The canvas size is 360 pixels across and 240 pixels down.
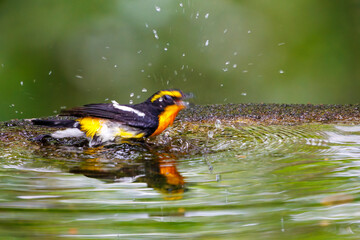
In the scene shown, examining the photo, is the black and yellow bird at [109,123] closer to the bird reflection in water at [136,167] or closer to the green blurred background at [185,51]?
the bird reflection in water at [136,167]

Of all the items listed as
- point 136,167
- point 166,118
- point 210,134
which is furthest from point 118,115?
point 136,167

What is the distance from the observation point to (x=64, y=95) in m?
6.80

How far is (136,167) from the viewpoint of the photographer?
86.0 inches

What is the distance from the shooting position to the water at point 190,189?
45.2 inches

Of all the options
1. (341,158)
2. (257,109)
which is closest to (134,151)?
(341,158)

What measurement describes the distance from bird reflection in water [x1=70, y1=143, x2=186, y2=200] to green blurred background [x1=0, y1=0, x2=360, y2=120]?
13.3 feet

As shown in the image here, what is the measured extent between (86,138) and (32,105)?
3.70 metres

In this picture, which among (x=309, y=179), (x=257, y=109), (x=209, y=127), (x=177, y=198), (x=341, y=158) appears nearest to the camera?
(x=177, y=198)

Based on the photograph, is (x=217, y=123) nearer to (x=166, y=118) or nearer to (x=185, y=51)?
(x=166, y=118)

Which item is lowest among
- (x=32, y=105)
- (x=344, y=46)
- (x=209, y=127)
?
(x=209, y=127)

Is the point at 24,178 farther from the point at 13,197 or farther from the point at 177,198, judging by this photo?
the point at 177,198

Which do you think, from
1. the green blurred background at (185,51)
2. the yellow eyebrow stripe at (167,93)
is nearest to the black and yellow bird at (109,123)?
the yellow eyebrow stripe at (167,93)

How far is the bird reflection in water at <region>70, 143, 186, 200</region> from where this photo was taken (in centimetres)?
172

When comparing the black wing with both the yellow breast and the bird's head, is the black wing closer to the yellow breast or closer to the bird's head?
the yellow breast
